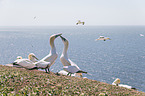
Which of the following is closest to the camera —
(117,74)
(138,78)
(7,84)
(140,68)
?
(7,84)

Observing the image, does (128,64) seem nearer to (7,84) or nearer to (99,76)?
(99,76)

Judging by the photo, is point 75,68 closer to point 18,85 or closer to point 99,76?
point 18,85

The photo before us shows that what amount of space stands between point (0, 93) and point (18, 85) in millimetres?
1776

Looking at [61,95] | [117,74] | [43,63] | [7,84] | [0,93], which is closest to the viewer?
[0,93]

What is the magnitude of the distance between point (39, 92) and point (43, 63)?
5575 mm

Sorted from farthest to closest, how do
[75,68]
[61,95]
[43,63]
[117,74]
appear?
[117,74]
[75,68]
[43,63]
[61,95]

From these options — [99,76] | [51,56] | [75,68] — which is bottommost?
[99,76]

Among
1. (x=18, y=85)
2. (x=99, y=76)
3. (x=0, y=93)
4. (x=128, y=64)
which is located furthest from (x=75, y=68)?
(x=128, y=64)

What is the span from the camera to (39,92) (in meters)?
7.75

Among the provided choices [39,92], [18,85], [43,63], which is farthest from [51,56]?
[39,92]

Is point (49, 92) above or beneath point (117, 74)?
above

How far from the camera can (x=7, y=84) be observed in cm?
862

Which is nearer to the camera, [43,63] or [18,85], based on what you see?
[18,85]

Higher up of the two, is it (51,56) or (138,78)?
(51,56)
